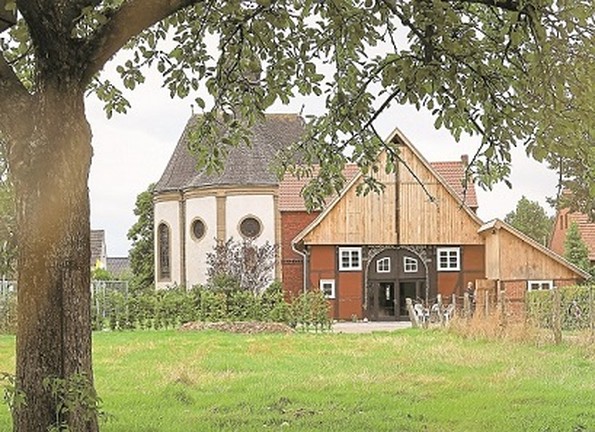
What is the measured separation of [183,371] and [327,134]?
5341 mm

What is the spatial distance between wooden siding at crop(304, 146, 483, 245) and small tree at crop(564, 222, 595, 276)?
6825mm

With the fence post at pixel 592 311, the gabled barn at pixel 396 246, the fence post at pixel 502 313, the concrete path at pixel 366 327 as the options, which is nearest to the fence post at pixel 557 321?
the fence post at pixel 592 311

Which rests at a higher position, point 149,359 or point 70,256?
point 70,256

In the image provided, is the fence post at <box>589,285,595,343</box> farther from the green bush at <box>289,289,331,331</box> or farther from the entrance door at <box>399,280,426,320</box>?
the entrance door at <box>399,280,426,320</box>

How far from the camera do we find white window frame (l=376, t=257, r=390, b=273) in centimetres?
4394

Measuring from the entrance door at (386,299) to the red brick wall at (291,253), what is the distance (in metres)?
4.73

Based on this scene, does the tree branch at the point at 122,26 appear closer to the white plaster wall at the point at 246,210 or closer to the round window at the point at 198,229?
the white plaster wall at the point at 246,210

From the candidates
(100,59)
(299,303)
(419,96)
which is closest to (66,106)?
(100,59)

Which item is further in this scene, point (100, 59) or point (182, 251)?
point (182, 251)

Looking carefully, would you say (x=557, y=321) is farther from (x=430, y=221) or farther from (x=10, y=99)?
(x=430, y=221)

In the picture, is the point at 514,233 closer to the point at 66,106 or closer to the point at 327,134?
the point at 327,134

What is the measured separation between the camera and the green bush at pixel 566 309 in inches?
832

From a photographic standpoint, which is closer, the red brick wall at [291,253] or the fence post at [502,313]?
the fence post at [502,313]

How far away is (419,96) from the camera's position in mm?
7770
